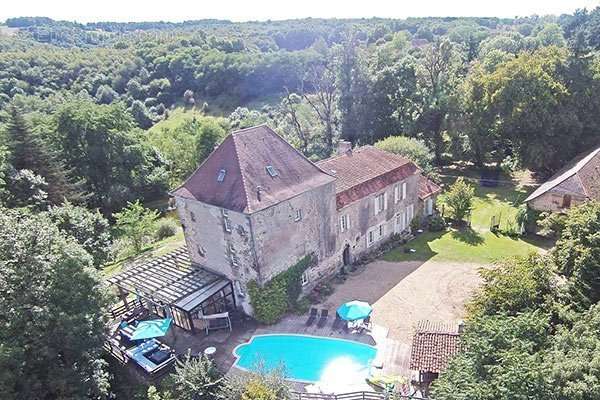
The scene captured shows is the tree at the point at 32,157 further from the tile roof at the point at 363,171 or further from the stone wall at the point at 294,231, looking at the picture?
the tile roof at the point at 363,171

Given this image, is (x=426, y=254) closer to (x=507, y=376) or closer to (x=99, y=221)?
(x=507, y=376)

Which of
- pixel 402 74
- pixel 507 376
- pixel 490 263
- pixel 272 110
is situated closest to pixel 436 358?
pixel 507 376

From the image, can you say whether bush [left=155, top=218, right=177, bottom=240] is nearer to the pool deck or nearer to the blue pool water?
the pool deck

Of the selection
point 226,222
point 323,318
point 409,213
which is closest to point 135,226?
point 226,222

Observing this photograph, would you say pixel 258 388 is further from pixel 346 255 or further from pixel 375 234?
pixel 375 234

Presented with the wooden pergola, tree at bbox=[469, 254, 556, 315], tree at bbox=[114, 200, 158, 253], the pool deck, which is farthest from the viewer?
tree at bbox=[114, 200, 158, 253]

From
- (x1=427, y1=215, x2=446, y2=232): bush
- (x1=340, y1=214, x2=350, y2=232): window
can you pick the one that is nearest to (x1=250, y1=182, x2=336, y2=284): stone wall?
(x1=340, y1=214, x2=350, y2=232): window
